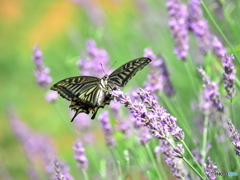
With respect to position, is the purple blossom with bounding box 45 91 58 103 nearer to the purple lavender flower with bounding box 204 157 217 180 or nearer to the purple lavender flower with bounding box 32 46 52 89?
the purple lavender flower with bounding box 32 46 52 89

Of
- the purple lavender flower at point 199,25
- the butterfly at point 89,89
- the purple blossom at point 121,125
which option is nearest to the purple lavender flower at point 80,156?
the butterfly at point 89,89

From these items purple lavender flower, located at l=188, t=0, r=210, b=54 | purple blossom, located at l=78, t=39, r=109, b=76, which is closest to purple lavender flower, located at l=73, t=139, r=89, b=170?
purple blossom, located at l=78, t=39, r=109, b=76

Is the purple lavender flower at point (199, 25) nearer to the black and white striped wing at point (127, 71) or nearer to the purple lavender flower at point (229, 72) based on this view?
the black and white striped wing at point (127, 71)

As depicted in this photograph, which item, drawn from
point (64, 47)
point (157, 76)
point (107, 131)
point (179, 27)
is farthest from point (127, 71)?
point (64, 47)

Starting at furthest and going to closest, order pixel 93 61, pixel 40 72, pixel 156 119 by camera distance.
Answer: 1. pixel 93 61
2. pixel 40 72
3. pixel 156 119

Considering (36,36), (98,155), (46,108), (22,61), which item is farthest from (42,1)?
(98,155)

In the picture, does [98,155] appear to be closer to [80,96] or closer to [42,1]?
[80,96]

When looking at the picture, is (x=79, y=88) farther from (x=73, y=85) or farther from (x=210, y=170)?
(x=210, y=170)
